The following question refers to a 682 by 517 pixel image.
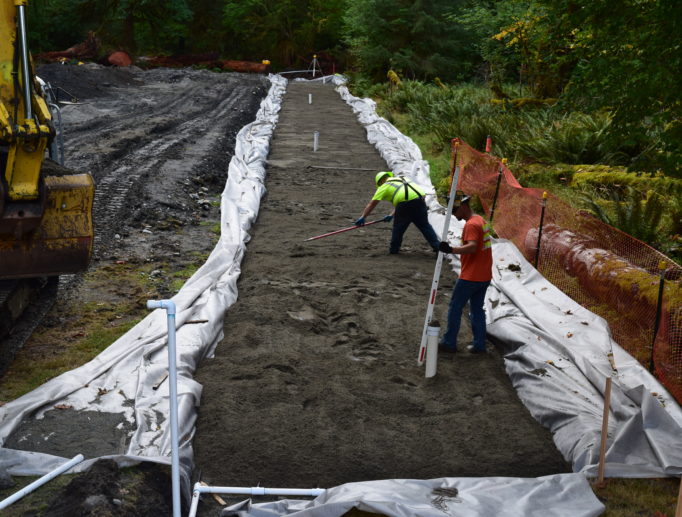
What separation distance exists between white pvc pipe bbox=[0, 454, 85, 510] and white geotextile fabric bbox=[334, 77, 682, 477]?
3.85 meters

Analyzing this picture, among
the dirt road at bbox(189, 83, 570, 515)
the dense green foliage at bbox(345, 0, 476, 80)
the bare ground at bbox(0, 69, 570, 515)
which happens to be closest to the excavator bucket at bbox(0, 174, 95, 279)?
the bare ground at bbox(0, 69, 570, 515)

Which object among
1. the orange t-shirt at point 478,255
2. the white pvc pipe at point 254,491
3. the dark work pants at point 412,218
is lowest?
the white pvc pipe at point 254,491

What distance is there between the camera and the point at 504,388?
7.01 metres

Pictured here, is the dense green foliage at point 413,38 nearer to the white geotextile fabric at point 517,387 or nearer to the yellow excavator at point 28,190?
the white geotextile fabric at point 517,387

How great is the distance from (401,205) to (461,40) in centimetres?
2767

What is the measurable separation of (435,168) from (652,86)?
37.4ft

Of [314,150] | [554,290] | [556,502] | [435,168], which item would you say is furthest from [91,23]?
[556,502]

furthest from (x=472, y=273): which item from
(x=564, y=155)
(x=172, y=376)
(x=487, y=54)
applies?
(x=487, y=54)

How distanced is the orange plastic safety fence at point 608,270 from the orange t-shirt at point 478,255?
5.46 ft

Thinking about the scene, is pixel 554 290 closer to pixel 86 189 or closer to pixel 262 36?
pixel 86 189

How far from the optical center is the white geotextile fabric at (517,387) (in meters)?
5.10

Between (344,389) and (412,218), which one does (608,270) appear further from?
(344,389)

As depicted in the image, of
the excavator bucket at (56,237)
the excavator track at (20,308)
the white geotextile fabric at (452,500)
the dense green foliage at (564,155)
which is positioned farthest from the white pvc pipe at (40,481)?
the dense green foliage at (564,155)

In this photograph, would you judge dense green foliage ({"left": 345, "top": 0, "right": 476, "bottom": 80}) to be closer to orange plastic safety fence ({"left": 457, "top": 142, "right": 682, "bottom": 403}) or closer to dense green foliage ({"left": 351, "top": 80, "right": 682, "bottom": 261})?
dense green foliage ({"left": 351, "top": 80, "right": 682, "bottom": 261})
